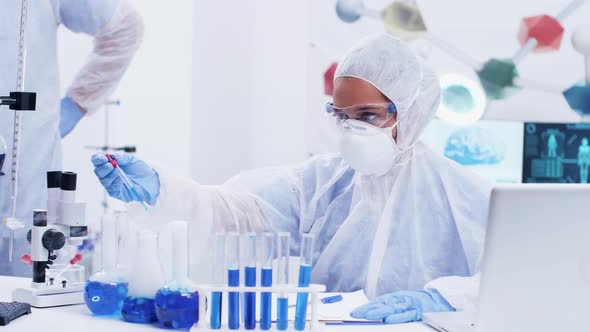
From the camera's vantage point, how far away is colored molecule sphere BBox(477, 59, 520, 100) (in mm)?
4086

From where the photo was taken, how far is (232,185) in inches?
A: 79.7

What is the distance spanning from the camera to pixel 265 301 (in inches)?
53.4

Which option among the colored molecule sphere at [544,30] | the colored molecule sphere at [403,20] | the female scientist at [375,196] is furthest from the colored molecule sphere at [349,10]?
the female scientist at [375,196]

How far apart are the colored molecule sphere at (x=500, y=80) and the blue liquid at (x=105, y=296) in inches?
120

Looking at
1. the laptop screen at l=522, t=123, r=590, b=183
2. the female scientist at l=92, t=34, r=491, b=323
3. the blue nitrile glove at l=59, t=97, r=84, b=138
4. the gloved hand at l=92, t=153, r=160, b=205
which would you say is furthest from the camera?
the laptop screen at l=522, t=123, r=590, b=183

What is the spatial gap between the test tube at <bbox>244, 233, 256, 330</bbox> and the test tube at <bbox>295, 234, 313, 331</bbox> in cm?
8

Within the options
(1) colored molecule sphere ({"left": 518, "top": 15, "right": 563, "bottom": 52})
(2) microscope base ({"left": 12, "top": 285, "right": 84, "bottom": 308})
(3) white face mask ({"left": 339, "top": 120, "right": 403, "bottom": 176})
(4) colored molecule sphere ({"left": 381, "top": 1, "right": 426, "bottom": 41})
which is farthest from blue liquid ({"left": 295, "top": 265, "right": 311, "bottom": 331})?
(1) colored molecule sphere ({"left": 518, "top": 15, "right": 563, "bottom": 52})

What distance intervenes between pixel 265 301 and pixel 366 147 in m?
0.68

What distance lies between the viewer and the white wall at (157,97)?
353cm

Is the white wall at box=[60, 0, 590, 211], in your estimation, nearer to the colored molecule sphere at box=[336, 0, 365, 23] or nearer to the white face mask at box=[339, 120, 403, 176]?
the colored molecule sphere at box=[336, 0, 365, 23]

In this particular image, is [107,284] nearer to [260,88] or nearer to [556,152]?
[260,88]

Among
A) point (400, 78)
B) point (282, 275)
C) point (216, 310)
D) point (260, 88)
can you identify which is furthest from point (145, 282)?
point (260, 88)

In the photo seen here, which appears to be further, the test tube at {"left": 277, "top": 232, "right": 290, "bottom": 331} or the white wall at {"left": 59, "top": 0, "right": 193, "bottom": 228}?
the white wall at {"left": 59, "top": 0, "right": 193, "bottom": 228}

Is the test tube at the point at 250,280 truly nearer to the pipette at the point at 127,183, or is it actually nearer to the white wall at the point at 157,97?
the pipette at the point at 127,183
